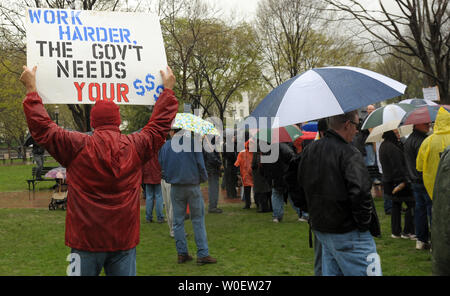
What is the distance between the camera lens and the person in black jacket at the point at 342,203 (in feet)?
11.7

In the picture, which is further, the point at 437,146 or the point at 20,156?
the point at 20,156

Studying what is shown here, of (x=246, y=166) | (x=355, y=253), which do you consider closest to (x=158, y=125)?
(x=355, y=253)

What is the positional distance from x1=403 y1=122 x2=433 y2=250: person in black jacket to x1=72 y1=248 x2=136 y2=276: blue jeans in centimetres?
514

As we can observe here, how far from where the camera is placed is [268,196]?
12.5 metres

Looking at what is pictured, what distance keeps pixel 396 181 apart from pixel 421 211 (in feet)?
3.23

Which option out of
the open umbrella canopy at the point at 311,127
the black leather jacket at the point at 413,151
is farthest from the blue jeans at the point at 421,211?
the open umbrella canopy at the point at 311,127

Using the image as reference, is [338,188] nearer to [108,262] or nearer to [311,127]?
[108,262]

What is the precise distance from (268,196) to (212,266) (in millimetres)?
5786

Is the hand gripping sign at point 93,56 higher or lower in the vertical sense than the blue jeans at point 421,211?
higher

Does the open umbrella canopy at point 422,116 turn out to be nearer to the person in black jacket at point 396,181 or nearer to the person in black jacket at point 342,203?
the person in black jacket at point 396,181

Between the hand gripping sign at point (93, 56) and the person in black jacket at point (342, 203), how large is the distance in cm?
153
